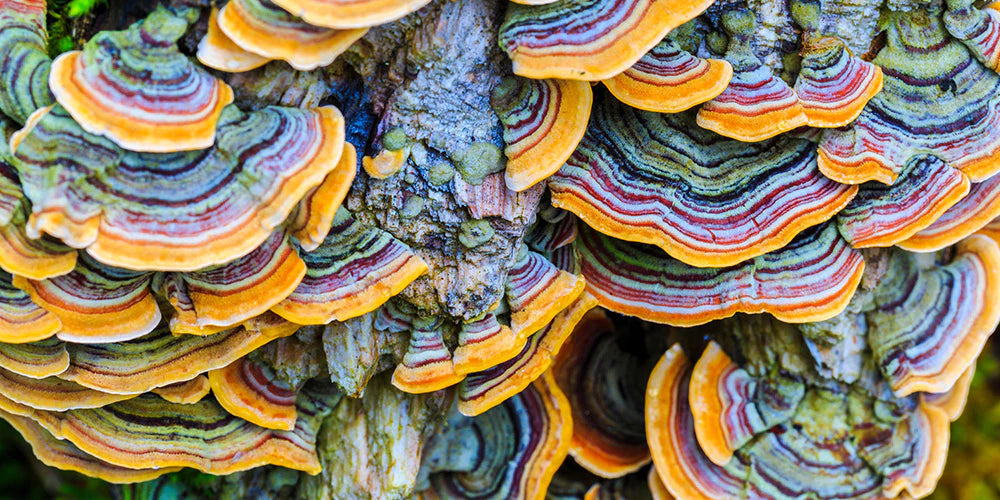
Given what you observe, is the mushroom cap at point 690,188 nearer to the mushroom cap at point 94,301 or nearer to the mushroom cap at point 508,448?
the mushroom cap at point 508,448

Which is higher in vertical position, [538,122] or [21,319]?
[538,122]

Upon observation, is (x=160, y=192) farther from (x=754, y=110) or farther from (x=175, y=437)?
(x=754, y=110)

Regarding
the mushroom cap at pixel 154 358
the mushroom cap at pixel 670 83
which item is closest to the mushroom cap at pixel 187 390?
the mushroom cap at pixel 154 358

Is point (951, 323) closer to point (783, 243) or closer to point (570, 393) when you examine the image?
point (783, 243)

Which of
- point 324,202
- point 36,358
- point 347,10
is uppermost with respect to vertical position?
point 347,10

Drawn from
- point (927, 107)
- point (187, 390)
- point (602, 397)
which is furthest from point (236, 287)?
point (927, 107)

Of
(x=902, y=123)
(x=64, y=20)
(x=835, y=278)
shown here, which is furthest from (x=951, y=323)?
(x=64, y=20)

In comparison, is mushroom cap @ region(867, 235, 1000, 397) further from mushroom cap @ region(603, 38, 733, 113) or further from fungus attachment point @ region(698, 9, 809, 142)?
mushroom cap @ region(603, 38, 733, 113)
